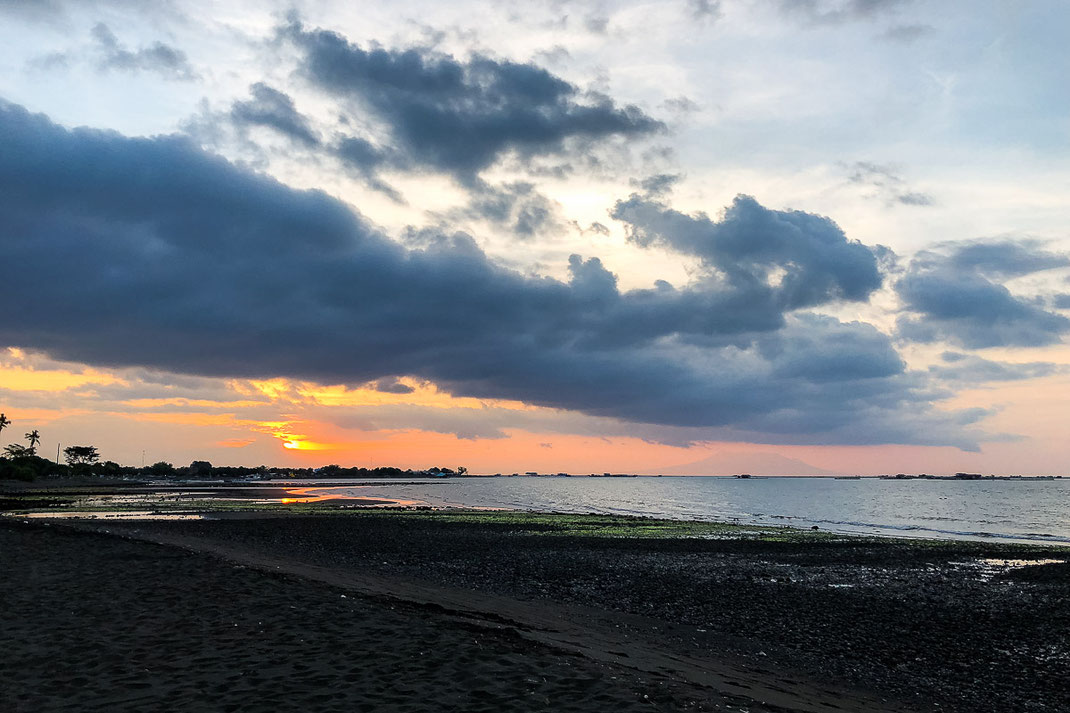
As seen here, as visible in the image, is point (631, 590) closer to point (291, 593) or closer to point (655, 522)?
point (291, 593)

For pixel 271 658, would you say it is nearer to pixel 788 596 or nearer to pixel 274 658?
pixel 274 658

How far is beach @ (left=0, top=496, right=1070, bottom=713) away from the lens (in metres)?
11.3

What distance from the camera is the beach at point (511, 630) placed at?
11.3 m

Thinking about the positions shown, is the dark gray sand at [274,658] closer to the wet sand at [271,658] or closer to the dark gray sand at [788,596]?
the wet sand at [271,658]

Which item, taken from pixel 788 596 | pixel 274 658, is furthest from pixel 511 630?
pixel 788 596

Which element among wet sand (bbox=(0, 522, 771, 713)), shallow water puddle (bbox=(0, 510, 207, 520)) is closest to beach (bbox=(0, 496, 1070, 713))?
wet sand (bbox=(0, 522, 771, 713))

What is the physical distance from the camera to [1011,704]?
48.5ft

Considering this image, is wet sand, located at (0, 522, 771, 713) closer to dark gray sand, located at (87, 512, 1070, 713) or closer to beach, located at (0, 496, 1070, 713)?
beach, located at (0, 496, 1070, 713)

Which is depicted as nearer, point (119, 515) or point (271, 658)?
point (271, 658)

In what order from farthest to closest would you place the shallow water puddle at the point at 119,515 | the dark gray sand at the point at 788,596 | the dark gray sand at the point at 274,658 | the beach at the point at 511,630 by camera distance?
the shallow water puddle at the point at 119,515 < the dark gray sand at the point at 788,596 < the beach at the point at 511,630 < the dark gray sand at the point at 274,658

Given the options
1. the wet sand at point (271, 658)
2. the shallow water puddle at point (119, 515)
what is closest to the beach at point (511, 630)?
the wet sand at point (271, 658)

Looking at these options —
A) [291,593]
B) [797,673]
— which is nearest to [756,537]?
[797,673]

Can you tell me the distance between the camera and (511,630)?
650 inches

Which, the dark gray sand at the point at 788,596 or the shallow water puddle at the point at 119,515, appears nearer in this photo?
the dark gray sand at the point at 788,596
